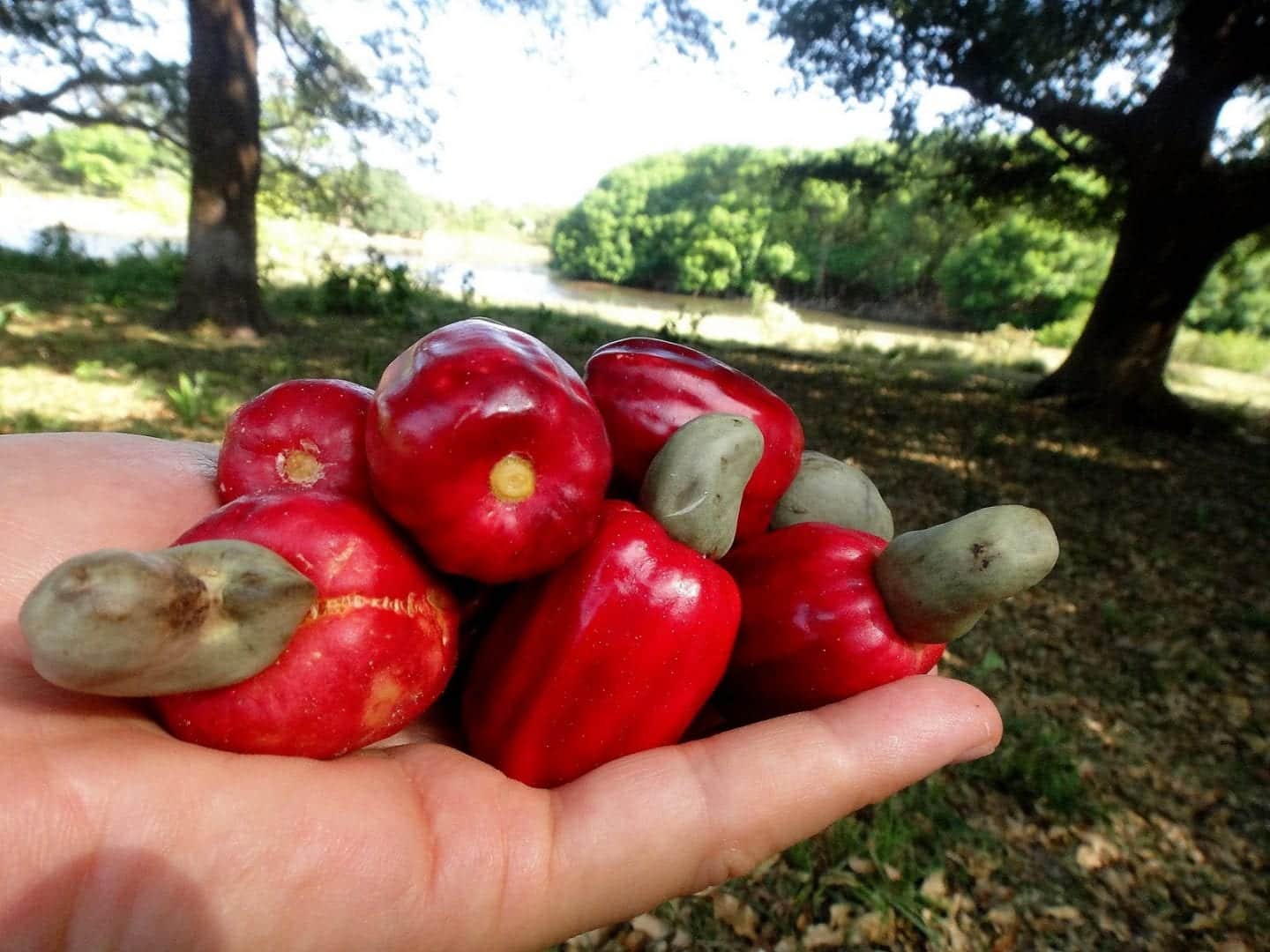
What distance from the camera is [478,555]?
1383 mm

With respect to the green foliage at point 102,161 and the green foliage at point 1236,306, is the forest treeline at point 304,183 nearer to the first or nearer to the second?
the green foliage at point 102,161

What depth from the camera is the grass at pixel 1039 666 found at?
2939mm

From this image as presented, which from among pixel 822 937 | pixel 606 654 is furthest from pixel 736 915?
pixel 606 654

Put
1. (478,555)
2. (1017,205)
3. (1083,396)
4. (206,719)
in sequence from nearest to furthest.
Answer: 1. (206,719)
2. (478,555)
3. (1083,396)
4. (1017,205)

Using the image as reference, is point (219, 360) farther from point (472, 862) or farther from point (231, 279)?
point (472, 862)

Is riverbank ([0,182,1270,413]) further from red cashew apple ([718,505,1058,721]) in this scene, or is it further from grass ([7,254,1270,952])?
red cashew apple ([718,505,1058,721])

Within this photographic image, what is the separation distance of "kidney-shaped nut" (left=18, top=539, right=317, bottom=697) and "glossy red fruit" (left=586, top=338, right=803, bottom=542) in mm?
837

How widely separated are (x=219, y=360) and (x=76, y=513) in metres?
6.61

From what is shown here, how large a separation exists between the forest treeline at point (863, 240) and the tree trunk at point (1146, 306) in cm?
206

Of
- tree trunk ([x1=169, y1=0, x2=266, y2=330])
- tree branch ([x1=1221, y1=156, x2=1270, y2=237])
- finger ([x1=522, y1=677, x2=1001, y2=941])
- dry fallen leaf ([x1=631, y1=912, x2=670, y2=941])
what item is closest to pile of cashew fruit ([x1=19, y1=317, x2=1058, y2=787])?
finger ([x1=522, y1=677, x2=1001, y2=941])

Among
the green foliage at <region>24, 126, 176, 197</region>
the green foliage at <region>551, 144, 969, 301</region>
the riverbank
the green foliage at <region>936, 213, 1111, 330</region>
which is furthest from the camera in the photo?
the green foliage at <region>551, 144, 969, 301</region>

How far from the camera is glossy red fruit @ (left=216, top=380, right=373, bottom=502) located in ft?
5.46

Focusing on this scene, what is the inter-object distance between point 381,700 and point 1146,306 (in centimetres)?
1201

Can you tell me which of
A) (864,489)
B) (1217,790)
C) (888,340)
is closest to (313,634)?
(864,489)
